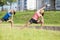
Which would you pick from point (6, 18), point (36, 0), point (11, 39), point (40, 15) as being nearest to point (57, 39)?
point (11, 39)

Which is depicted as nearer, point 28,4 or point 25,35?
point 25,35

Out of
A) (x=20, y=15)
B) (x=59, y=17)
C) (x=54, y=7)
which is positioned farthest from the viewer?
(x=54, y=7)

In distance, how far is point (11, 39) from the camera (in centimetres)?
763

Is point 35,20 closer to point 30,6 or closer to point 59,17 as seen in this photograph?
point 59,17

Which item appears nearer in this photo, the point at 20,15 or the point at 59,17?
the point at 59,17

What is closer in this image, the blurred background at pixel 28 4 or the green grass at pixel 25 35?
the green grass at pixel 25 35

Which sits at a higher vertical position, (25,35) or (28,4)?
(25,35)

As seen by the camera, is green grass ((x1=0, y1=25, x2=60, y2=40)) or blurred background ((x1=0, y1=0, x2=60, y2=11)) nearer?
green grass ((x1=0, y1=25, x2=60, y2=40))

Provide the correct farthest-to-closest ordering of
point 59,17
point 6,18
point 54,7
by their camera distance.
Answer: point 54,7
point 59,17
point 6,18


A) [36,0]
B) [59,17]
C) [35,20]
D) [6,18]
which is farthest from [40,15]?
[36,0]

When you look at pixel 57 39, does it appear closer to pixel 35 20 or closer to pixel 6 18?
pixel 35 20

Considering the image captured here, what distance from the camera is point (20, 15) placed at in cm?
3256

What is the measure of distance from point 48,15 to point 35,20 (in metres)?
16.8

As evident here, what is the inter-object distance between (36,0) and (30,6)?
2424 millimetres
